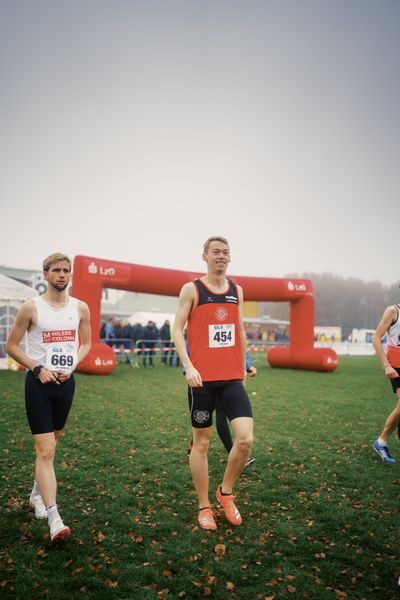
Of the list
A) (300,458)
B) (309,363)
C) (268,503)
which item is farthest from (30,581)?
(309,363)

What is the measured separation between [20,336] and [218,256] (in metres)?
1.96

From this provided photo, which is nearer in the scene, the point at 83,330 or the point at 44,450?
the point at 44,450

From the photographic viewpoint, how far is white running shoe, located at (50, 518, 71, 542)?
353 cm

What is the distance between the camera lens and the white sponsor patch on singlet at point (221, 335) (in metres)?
4.07

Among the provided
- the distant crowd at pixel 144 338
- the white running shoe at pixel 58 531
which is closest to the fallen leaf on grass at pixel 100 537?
the white running shoe at pixel 58 531

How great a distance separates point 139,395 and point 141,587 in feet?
28.8

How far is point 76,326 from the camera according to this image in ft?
13.4

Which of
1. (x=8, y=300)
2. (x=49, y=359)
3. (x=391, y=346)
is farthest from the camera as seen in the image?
(x=8, y=300)

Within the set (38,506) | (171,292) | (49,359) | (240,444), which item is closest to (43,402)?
(49,359)

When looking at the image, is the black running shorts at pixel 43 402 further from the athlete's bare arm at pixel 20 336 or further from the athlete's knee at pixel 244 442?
the athlete's knee at pixel 244 442

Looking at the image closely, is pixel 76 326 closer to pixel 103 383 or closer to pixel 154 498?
pixel 154 498

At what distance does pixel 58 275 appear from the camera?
3.90 metres

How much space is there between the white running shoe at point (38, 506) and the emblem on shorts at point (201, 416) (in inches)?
68.0

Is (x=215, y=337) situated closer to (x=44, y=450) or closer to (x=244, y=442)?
(x=244, y=442)
